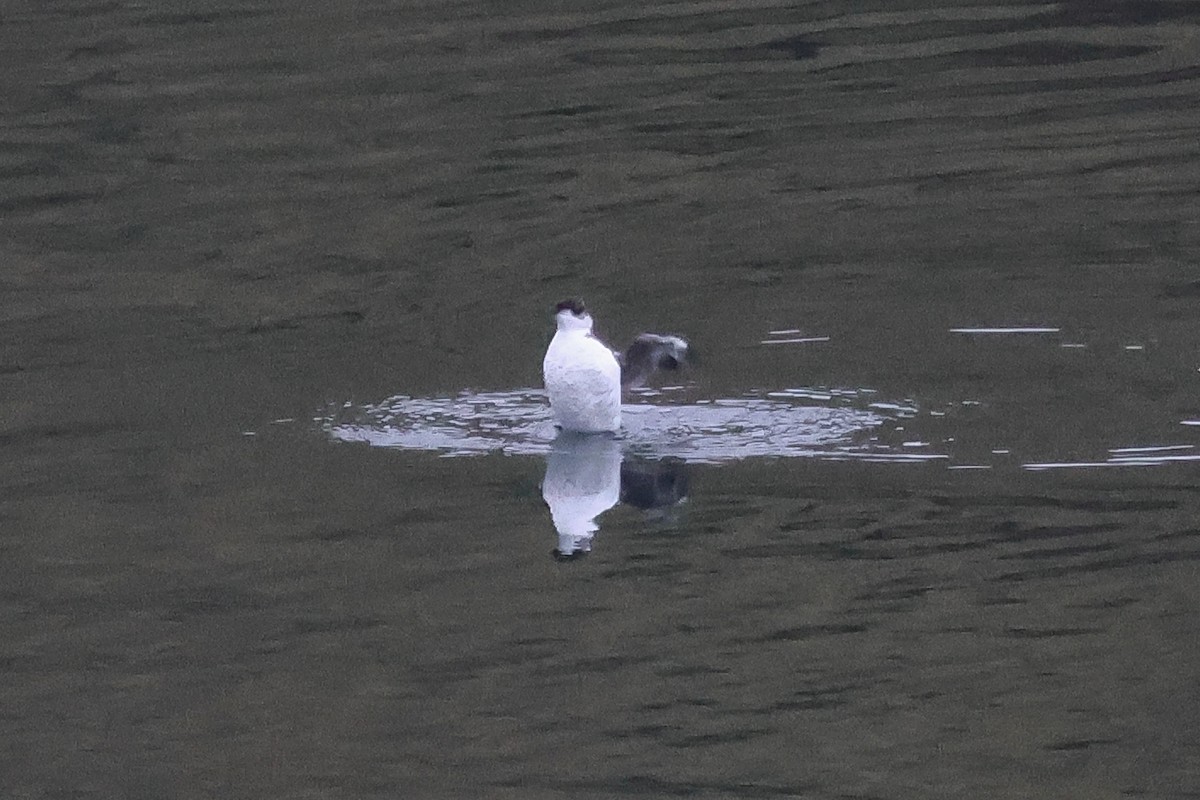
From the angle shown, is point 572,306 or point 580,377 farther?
point 572,306

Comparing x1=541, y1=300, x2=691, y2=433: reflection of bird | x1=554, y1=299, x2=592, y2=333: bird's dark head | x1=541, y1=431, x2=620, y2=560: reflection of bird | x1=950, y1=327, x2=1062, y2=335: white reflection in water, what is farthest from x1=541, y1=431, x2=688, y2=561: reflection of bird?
x1=950, y1=327, x2=1062, y2=335: white reflection in water

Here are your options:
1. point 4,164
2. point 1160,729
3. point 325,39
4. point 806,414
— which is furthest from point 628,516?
point 325,39

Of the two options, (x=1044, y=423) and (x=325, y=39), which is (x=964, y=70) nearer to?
(x=325, y=39)

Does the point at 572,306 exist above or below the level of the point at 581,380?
above

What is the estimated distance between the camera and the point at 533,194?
620 inches

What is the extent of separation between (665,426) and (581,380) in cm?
68

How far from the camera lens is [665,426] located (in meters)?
10.8

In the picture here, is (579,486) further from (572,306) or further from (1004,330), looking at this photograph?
(1004,330)

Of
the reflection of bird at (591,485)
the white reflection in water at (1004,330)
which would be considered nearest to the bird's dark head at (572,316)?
the reflection of bird at (591,485)

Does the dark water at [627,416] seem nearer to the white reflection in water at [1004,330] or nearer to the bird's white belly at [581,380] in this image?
the white reflection in water at [1004,330]

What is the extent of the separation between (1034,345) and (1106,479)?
7.50ft

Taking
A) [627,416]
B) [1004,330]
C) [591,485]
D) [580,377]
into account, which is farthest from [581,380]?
[1004,330]

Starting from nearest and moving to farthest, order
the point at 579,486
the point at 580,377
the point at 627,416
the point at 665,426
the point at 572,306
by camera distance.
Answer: the point at 579,486, the point at 580,377, the point at 572,306, the point at 665,426, the point at 627,416

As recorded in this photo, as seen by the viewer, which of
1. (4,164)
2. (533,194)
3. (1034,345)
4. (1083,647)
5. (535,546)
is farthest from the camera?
(4,164)
